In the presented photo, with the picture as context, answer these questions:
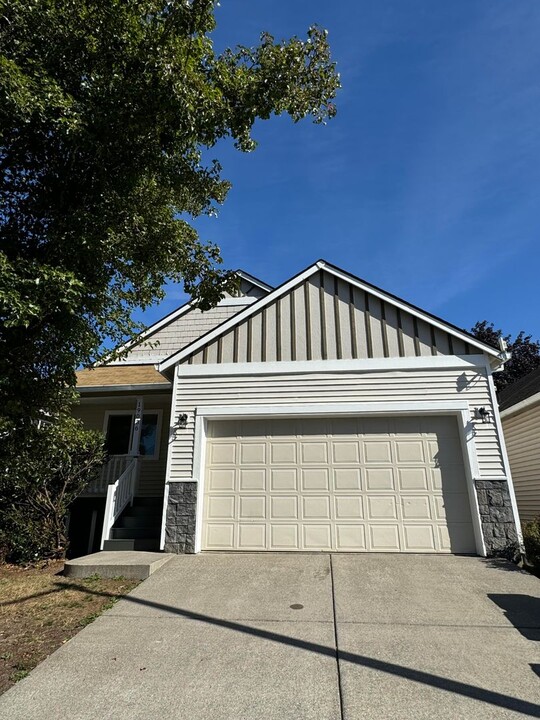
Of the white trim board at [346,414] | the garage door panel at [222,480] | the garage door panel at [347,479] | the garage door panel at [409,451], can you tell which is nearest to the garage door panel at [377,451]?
the garage door panel at [409,451]

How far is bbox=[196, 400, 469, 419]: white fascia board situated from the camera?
7914 millimetres

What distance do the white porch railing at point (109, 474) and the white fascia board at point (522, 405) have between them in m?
9.75

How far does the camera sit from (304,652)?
390 cm

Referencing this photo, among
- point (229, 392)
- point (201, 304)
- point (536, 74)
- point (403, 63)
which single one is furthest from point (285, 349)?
point (536, 74)

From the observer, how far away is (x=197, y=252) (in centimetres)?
746

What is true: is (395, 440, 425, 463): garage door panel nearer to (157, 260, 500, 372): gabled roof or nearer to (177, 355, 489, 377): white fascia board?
(177, 355, 489, 377): white fascia board

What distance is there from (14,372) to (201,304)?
3037mm

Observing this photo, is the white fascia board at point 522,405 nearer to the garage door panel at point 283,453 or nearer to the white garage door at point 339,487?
the white garage door at point 339,487

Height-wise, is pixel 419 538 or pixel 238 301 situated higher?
pixel 238 301

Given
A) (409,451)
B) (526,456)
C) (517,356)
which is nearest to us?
(409,451)

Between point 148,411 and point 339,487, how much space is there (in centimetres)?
591

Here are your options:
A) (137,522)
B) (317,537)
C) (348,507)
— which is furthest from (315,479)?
(137,522)

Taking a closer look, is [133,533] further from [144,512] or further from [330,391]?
[330,391]

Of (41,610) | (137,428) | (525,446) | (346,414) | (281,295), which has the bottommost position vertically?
(41,610)
